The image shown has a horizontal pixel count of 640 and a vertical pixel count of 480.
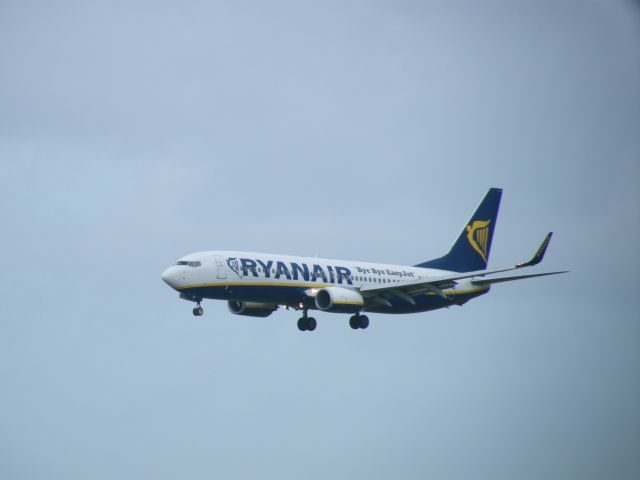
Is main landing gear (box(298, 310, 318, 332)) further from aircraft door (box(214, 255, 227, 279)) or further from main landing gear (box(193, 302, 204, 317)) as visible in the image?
main landing gear (box(193, 302, 204, 317))

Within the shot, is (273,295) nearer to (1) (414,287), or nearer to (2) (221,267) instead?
(2) (221,267)

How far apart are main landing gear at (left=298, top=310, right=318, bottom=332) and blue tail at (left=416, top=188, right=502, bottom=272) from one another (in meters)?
13.0

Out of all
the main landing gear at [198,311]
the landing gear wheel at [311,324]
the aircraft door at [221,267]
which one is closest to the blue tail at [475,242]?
the landing gear wheel at [311,324]

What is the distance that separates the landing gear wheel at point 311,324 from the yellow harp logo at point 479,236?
57.2ft

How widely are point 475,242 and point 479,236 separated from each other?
707mm

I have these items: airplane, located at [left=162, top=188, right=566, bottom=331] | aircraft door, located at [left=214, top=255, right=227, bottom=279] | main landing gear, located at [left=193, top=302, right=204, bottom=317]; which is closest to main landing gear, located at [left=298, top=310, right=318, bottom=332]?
airplane, located at [left=162, top=188, right=566, bottom=331]

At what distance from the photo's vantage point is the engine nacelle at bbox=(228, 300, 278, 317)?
260ft

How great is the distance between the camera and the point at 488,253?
91.4 meters

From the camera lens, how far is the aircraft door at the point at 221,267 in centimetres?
7188

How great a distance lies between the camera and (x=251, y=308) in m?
79.5

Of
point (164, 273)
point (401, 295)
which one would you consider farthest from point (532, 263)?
point (164, 273)

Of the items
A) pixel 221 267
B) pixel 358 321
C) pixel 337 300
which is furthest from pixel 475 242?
pixel 221 267

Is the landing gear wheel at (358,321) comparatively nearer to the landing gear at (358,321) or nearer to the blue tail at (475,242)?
the landing gear at (358,321)

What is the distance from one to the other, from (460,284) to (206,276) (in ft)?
70.9
